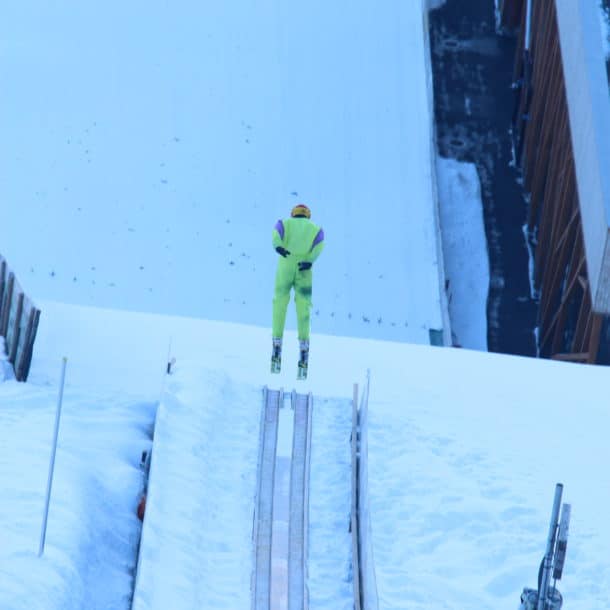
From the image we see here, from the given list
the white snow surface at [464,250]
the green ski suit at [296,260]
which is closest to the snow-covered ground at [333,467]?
the green ski suit at [296,260]

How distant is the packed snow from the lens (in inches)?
584

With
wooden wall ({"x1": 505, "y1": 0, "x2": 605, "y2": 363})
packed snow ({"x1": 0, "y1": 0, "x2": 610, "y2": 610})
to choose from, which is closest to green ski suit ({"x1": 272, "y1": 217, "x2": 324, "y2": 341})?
packed snow ({"x1": 0, "y1": 0, "x2": 610, "y2": 610})

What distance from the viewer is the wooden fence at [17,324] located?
1714cm

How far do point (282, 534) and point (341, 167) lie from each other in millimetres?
14429

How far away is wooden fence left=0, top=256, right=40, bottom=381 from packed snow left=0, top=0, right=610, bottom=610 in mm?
288

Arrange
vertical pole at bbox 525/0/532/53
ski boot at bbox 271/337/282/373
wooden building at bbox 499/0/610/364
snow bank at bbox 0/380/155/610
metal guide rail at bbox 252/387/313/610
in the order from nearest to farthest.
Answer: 1. snow bank at bbox 0/380/155/610
2. metal guide rail at bbox 252/387/313/610
3. ski boot at bbox 271/337/282/373
4. wooden building at bbox 499/0/610/364
5. vertical pole at bbox 525/0/532/53

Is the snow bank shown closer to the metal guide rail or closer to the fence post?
the fence post

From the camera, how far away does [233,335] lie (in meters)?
18.5

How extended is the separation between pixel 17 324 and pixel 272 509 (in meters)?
3.70

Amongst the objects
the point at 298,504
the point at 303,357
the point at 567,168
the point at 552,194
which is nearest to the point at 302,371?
the point at 303,357

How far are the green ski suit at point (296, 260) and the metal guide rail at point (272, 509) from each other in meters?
0.77

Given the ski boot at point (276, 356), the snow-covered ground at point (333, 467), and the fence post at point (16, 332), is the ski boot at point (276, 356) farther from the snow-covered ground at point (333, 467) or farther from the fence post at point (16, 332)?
the fence post at point (16, 332)

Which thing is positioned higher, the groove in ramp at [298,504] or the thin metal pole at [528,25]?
the thin metal pole at [528,25]

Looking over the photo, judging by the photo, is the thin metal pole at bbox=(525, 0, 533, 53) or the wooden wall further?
the thin metal pole at bbox=(525, 0, 533, 53)
